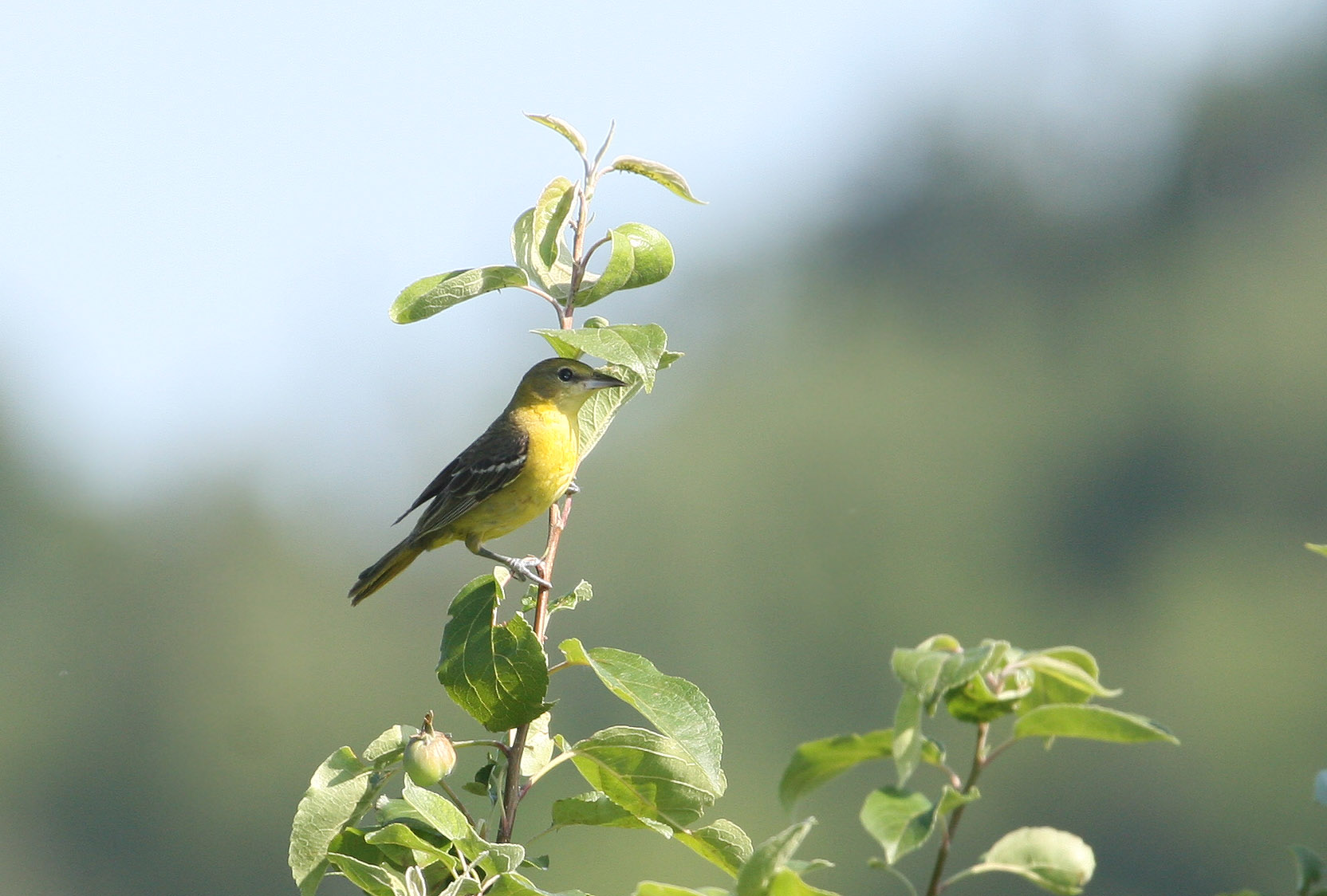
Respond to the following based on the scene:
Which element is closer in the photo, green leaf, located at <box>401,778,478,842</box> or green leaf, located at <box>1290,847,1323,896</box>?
green leaf, located at <box>1290,847,1323,896</box>

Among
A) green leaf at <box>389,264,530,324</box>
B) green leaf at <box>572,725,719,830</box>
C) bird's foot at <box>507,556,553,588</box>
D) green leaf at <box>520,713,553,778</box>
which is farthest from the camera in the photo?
bird's foot at <box>507,556,553,588</box>

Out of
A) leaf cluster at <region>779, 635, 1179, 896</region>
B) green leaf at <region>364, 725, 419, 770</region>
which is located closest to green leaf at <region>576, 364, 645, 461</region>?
green leaf at <region>364, 725, 419, 770</region>

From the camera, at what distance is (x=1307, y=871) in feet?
5.62

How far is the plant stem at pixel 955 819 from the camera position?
157 centimetres

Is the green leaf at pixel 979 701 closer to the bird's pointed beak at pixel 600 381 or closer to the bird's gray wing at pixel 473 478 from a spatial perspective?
the bird's pointed beak at pixel 600 381

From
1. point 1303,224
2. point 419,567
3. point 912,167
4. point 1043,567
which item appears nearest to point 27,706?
point 419,567

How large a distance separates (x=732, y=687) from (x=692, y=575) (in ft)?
28.0

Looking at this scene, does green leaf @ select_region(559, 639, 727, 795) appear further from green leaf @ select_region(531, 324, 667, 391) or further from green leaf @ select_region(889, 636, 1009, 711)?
green leaf @ select_region(889, 636, 1009, 711)

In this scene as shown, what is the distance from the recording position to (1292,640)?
241ft

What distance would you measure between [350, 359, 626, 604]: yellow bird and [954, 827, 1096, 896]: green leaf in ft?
14.4

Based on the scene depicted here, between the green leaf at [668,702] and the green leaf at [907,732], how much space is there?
1043mm

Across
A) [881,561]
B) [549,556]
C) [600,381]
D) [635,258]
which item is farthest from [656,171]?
[881,561]

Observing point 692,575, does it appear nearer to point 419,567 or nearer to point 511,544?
point 419,567

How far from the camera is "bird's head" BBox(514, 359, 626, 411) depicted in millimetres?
6367
